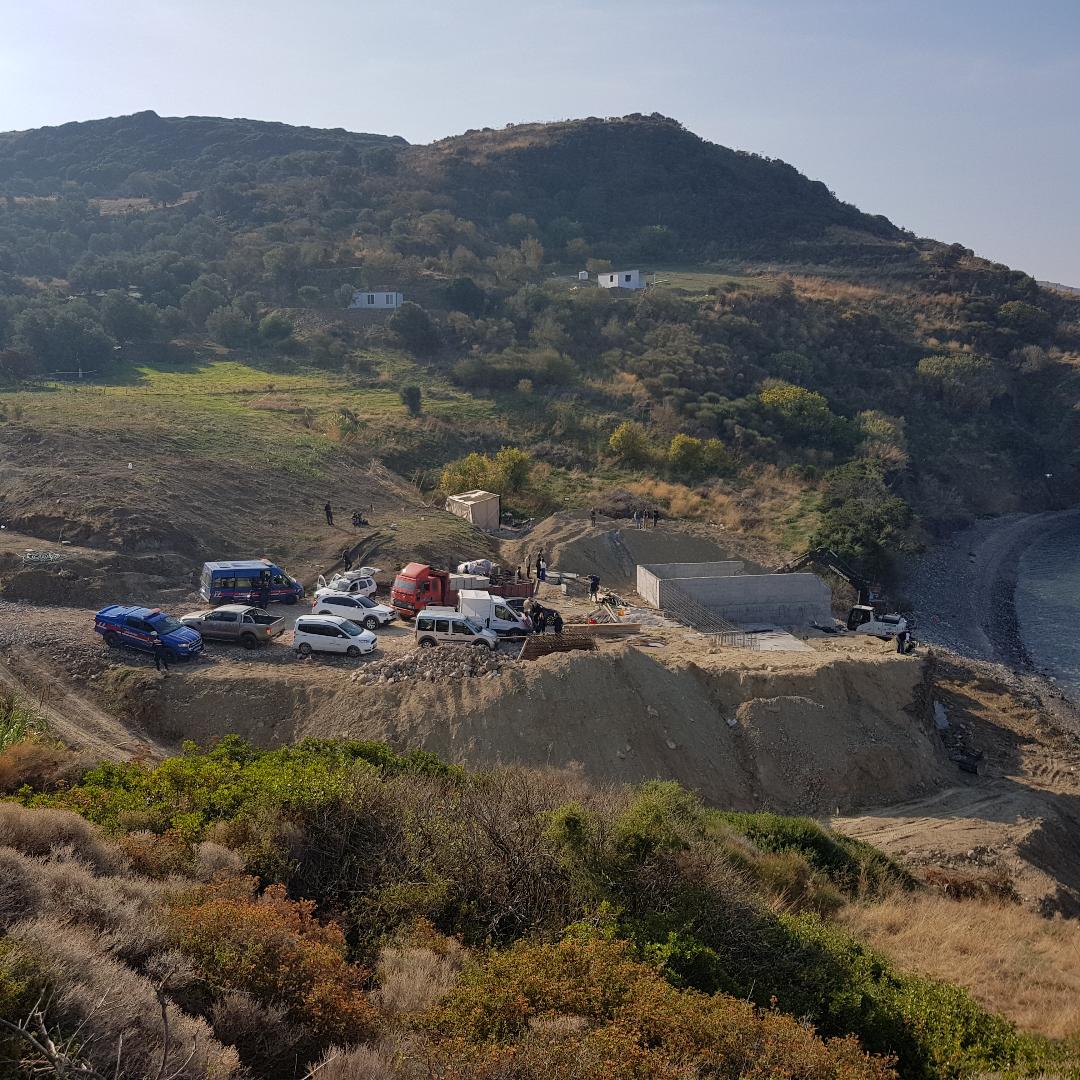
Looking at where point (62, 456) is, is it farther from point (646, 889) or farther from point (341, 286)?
point (341, 286)

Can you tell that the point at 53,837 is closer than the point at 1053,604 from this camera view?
Yes

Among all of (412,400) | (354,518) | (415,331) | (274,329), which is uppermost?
(415,331)

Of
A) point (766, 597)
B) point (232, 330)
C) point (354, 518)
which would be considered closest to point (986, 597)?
point (766, 597)

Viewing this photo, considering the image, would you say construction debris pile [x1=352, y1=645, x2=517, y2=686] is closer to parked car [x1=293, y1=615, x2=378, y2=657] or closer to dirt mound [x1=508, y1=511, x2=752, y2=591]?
parked car [x1=293, y1=615, x2=378, y2=657]

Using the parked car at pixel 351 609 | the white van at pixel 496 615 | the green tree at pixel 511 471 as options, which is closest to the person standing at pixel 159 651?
the parked car at pixel 351 609

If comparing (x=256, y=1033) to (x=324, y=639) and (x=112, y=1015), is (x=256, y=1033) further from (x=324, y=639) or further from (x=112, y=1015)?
(x=324, y=639)

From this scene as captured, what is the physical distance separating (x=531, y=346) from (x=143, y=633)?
146 feet

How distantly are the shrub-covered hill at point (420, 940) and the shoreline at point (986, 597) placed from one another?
22.3 meters

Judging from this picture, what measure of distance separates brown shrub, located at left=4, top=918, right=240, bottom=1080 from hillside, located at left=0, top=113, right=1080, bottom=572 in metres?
21.7

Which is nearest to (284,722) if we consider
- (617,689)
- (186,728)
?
(186,728)

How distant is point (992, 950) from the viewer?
13898mm

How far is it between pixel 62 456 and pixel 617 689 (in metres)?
22.2

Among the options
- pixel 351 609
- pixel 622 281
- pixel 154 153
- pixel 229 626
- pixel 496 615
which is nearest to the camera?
pixel 229 626

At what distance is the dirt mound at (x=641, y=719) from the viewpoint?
1912 cm
